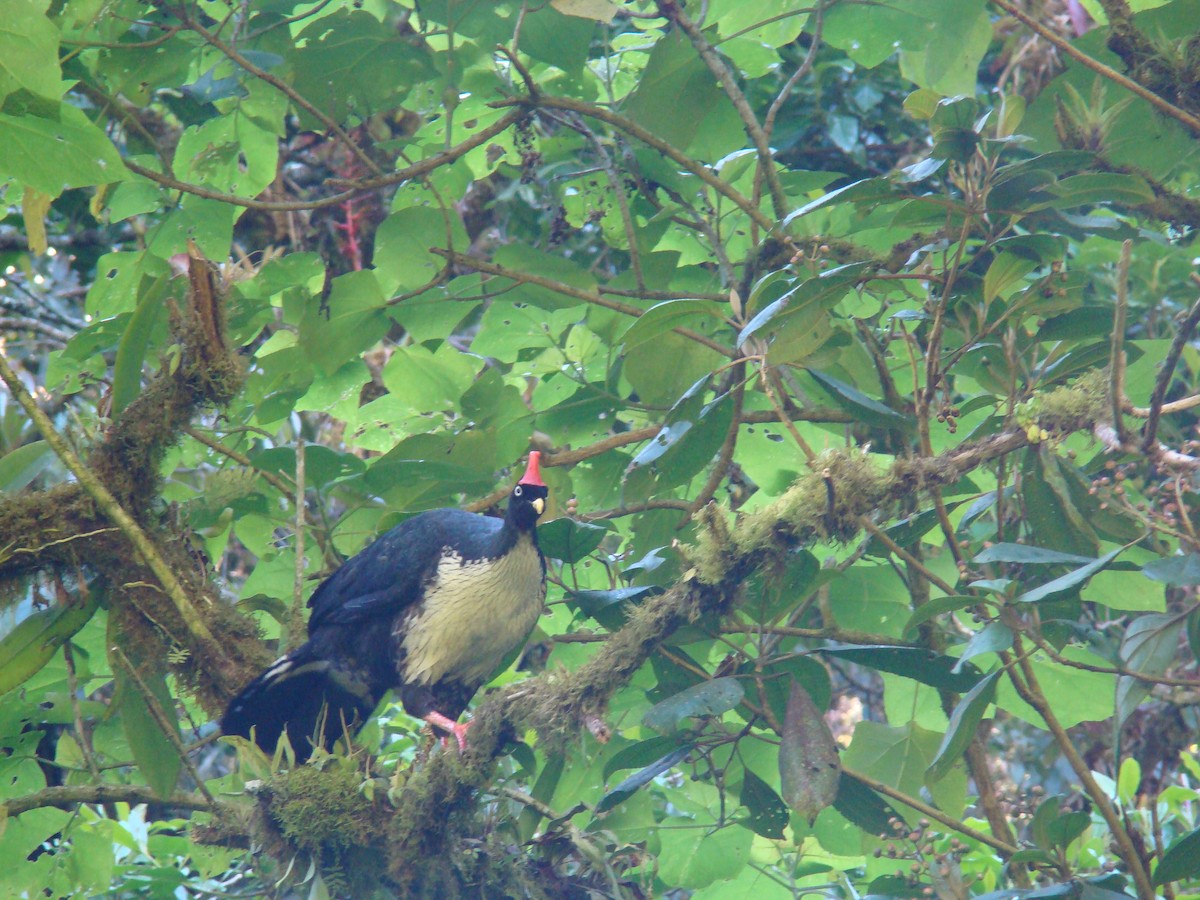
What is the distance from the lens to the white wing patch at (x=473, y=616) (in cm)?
283

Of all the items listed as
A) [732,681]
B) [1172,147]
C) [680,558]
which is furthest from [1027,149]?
[732,681]

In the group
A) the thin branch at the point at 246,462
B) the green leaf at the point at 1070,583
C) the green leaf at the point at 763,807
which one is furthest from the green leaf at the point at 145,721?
the green leaf at the point at 1070,583

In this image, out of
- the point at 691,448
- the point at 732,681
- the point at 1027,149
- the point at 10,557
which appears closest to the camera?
the point at 732,681

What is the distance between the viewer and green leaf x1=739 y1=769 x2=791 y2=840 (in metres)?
2.41

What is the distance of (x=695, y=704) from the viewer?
2.05m

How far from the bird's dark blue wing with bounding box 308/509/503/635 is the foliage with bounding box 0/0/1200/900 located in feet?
0.38

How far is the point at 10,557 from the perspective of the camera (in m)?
2.51

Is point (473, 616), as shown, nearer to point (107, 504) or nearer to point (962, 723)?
point (107, 504)

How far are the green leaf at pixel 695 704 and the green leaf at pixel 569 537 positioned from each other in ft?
1.47

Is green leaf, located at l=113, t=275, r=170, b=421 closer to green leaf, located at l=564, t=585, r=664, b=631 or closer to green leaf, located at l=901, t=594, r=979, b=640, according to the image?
green leaf, located at l=564, t=585, r=664, b=631

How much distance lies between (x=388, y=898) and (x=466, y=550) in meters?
0.89

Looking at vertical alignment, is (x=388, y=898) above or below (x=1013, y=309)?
below

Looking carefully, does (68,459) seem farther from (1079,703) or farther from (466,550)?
(1079,703)

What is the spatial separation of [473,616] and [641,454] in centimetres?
87
